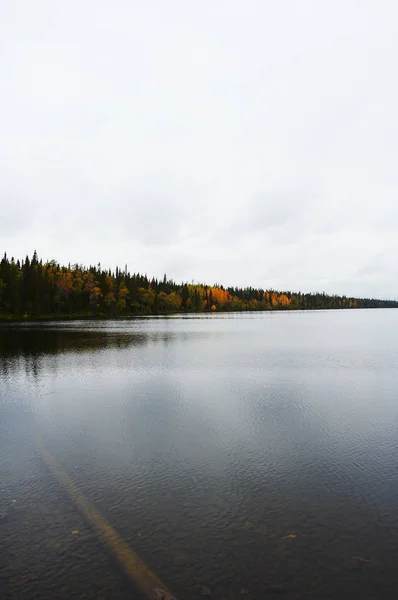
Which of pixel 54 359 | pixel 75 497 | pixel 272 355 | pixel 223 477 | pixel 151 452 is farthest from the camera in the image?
pixel 272 355

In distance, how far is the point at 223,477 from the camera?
11.1 m

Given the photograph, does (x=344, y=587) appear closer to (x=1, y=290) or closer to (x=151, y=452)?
(x=151, y=452)

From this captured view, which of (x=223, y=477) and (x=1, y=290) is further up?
(x=1, y=290)

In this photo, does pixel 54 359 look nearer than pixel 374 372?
No

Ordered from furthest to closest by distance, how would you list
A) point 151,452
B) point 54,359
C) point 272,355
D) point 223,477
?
1. point 272,355
2. point 54,359
3. point 151,452
4. point 223,477

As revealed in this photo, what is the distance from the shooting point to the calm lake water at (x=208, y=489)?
7039 mm

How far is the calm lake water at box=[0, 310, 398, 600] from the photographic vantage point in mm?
7039

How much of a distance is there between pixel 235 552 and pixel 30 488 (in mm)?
6095

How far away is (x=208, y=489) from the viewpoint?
33.9 feet

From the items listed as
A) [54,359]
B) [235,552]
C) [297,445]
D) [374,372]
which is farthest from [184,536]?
[54,359]

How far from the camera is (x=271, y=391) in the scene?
74.8 feet

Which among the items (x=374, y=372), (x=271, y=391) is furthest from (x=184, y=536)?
(x=374, y=372)

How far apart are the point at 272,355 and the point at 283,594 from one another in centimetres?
3304

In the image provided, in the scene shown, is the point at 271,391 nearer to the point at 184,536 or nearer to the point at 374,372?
the point at 374,372
